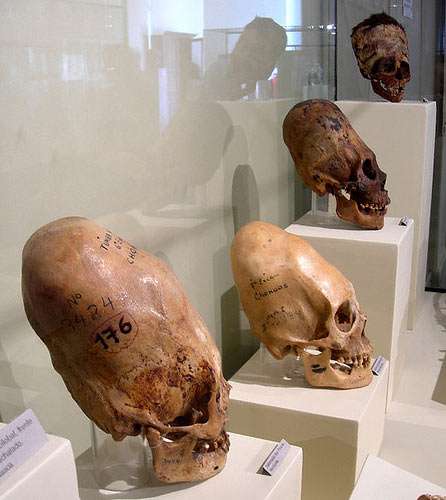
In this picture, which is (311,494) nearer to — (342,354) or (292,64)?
(342,354)

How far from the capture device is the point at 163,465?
1.46m

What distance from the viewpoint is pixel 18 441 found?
3.52 feet

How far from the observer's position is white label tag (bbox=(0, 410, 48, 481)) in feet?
3.44

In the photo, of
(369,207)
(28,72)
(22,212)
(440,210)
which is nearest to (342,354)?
(369,207)

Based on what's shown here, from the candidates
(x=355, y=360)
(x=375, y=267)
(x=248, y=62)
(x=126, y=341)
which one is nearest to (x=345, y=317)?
(x=355, y=360)

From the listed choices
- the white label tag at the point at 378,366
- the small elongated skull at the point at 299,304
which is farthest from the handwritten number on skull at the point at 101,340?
the white label tag at the point at 378,366

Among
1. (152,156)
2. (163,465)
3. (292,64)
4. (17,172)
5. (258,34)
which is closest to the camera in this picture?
(163,465)

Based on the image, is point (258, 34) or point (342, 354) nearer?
point (342, 354)

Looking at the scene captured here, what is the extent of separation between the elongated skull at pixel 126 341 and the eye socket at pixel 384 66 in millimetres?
1900

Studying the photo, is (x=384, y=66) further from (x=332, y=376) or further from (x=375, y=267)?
(x=332, y=376)

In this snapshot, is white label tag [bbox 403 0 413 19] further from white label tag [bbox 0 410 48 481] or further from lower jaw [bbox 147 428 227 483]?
white label tag [bbox 0 410 48 481]

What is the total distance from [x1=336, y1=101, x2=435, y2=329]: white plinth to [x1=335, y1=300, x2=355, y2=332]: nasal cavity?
1240 mm

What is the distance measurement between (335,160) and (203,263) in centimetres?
58

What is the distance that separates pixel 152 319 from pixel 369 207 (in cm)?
143
